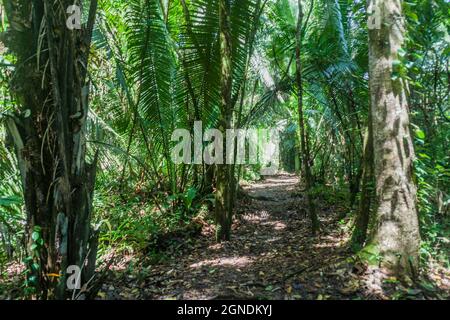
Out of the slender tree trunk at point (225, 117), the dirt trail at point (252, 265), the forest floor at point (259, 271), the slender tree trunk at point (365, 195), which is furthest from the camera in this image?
the slender tree trunk at point (225, 117)

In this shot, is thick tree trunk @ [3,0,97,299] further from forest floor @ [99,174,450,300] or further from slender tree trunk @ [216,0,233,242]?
slender tree trunk @ [216,0,233,242]

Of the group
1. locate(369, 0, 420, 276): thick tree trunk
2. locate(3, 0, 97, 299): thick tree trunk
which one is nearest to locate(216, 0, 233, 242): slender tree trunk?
locate(369, 0, 420, 276): thick tree trunk

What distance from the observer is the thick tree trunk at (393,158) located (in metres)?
2.68

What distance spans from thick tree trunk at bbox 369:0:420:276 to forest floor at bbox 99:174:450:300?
0.82 feet

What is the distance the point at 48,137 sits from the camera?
2240 millimetres

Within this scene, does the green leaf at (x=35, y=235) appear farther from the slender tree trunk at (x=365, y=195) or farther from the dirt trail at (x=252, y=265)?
the slender tree trunk at (x=365, y=195)

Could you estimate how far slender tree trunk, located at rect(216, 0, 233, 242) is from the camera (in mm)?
4203

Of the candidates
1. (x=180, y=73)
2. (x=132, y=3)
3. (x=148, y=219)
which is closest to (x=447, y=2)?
(x=180, y=73)

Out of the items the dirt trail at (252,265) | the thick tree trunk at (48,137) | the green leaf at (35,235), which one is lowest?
the dirt trail at (252,265)

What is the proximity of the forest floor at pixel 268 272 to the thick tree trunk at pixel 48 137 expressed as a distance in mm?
802

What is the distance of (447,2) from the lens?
3.30 meters

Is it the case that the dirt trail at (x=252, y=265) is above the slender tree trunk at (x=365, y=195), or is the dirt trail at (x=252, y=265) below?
below

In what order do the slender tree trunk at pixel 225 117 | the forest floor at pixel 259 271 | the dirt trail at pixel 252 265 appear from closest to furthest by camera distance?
the forest floor at pixel 259 271
the dirt trail at pixel 252 265
the slender tree trunk at pixel 225 117

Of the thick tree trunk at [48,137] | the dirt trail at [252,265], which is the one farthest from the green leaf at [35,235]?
the dirt trail at [252,265]
